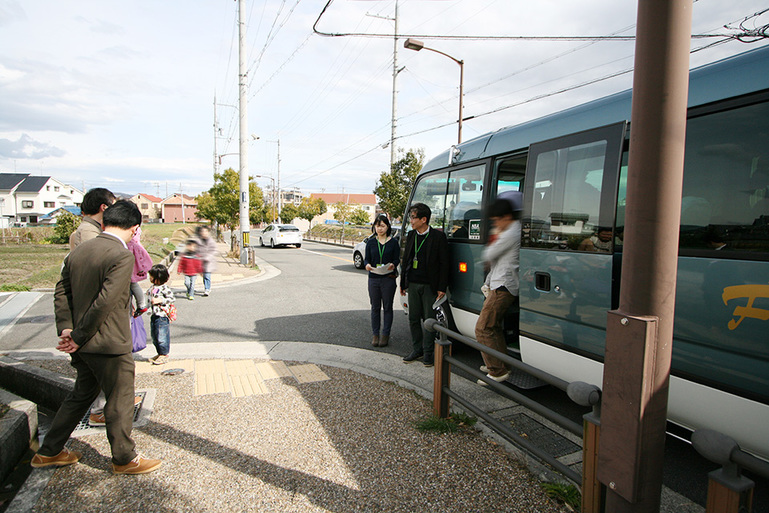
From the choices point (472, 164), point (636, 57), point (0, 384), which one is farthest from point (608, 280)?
point (0, 384)

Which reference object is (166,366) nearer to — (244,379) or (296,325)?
(244,379)

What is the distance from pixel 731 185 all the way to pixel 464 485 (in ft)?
8.10

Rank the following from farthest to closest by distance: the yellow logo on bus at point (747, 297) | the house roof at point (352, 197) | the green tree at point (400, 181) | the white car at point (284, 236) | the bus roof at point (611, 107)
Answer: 1. the house roof at point (352, 197)
2. the white car at point (284, 236)
3. the green tree at point (400, 181)
4. the bus roof at point (611, 107)
5. the yellow logo on bus at point (747, 297)

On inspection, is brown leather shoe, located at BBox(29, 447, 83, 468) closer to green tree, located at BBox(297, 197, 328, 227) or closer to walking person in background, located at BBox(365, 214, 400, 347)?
walking person in background, located at BBox(365, 214, 400, 347)

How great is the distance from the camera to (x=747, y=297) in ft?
7.95

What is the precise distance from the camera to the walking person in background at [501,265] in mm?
4180

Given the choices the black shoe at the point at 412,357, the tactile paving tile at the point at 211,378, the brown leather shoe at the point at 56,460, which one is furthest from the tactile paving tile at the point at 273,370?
the brown leather shoe at the point at 56,460

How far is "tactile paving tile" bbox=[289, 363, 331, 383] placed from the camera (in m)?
4.67

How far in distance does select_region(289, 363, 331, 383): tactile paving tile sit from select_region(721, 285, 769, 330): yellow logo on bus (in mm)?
3548

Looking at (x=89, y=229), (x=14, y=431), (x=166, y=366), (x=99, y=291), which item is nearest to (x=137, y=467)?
(x=14, y=431)

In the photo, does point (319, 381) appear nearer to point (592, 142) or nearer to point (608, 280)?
point (608, 280)

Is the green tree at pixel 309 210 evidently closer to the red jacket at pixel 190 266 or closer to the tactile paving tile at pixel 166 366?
the red jacket at pixel 190 266

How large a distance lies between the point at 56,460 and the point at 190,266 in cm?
690

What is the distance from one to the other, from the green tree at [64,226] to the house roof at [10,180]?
56644 mm
